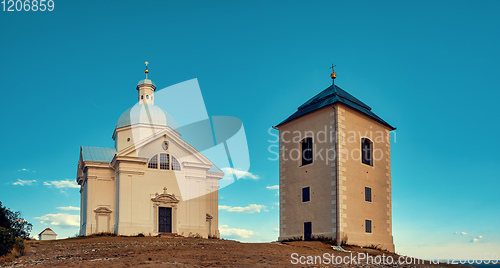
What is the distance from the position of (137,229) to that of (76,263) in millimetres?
16976

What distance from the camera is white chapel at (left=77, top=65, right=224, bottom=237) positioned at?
34.8 meters

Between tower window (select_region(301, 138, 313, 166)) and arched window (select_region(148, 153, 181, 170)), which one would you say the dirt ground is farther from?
arched window (select_region(148, 153, 181, 170))

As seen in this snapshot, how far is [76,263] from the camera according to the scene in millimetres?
17516

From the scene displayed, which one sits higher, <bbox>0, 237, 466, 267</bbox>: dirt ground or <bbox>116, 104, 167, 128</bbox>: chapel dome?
<bbox>116, 104, 167, 128</bbox>: chapel dome

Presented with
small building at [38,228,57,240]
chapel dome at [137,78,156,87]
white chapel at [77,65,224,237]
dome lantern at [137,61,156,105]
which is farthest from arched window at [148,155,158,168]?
small building at [38,228,57,240]

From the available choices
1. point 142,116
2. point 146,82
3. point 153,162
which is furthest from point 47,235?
point 153,162

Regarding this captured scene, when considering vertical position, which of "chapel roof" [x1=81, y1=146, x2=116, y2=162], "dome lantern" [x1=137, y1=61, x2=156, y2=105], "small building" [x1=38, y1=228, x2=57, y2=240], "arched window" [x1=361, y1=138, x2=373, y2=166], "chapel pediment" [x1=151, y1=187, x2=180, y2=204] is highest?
"dome lantern" [x1=137, y1=61, x2=156, y2=105]

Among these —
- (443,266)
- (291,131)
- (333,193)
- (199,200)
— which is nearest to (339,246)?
(333,193)

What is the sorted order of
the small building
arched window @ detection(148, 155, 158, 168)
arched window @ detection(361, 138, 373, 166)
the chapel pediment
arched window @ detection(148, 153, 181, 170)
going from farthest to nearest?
the small building < arched window @ detection(148, 153, 181, 170) < arched window @ detection(148, 155, 158, 168) < the chapel pediment < arched window @ detection(361, 138, 373, 166)

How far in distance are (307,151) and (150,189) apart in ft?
42.9

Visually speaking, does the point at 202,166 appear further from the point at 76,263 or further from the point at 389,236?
the point at 76,263

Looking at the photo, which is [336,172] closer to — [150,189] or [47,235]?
[150,189]

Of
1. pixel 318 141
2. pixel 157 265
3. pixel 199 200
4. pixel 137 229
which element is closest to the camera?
pixel 157 265

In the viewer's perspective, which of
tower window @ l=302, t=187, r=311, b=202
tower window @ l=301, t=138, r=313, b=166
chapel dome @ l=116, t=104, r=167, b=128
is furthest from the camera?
chapel dome @ l=116, t=104, r=167, b=128
